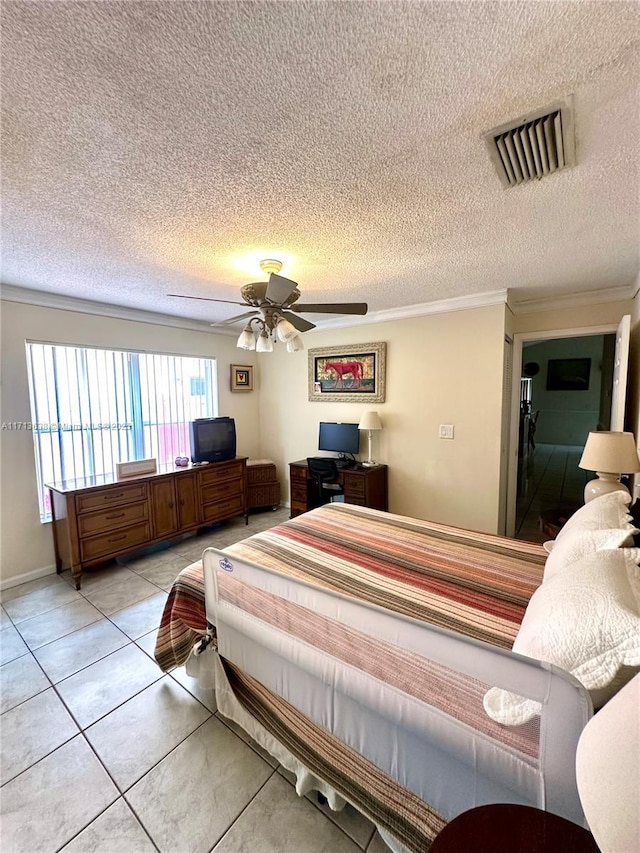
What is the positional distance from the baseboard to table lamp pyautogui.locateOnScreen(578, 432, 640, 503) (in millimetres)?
4329

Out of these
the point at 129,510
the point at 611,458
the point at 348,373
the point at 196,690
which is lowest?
the point at 196,690

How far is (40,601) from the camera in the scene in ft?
8.73

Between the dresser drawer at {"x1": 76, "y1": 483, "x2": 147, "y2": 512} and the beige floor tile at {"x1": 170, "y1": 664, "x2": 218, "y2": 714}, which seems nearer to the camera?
the beige floor tile at {"x1": 170, "y1": 664, "x2": 218, "y2": 714}

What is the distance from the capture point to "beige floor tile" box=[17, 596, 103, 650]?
2246mm

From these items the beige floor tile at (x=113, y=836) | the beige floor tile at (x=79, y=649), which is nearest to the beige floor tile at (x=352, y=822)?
the beige floor tile at (x=113, y=836)

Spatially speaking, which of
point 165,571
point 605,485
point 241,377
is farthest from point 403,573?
point 241,377

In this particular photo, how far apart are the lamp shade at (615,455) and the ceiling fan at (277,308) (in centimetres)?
164

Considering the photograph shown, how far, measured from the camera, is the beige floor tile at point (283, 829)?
3.87 feet

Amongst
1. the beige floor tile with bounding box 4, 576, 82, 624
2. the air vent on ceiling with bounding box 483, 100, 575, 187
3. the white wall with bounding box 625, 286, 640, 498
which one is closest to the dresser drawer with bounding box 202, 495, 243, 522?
the beige floor tile with bounding box 4, 576, 82, 624

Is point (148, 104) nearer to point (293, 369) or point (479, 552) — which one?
point (479, 552)

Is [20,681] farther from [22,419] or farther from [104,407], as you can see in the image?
[104,407]

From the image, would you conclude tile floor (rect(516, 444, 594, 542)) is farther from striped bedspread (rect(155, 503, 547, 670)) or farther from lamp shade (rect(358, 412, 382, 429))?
striped bedspread (rect(155, 503, 547, 670))

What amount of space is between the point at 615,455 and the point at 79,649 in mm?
3493

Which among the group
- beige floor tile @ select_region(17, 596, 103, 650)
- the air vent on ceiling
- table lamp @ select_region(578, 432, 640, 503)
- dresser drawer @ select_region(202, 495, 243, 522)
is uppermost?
the air vent on ceiling
